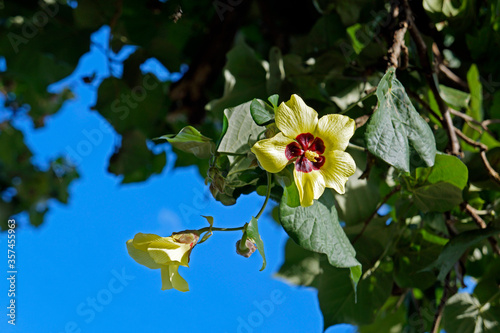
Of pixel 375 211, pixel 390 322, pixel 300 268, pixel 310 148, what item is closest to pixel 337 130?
pixel 310 148

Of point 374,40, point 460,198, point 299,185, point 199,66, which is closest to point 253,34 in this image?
point 199,66

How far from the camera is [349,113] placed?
68 cm

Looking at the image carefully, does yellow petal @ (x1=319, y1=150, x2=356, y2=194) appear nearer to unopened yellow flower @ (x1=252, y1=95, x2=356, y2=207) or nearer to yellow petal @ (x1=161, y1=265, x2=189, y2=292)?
unopened yellow flower @ (x1=252, y1=95, x2=356, y2=207)

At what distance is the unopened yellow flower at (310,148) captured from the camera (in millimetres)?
396

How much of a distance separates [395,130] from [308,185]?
0.35 feet

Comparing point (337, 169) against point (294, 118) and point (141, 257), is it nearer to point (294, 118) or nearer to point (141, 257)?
point (294, 118)

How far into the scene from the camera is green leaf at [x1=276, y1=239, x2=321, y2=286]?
734 mm

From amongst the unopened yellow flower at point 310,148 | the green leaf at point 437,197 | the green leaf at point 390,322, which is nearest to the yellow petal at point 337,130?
the unopened yellow flower at point 310,148

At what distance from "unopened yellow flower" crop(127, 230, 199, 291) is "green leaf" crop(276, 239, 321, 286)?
33 centimetres

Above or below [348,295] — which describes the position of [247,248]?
above

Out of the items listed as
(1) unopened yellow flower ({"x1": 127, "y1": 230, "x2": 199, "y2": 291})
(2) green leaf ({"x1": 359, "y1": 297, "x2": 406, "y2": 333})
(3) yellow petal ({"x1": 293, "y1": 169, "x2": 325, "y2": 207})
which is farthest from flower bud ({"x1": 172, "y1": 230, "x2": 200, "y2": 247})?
(2) green leaf ({"x1": 359, "y1": 297, "x2": 406, "y2": 333})

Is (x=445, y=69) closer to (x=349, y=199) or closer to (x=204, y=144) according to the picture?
(x=349, y=199)

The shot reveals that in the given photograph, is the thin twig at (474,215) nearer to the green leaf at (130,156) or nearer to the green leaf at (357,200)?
the green leaf at (357,200)

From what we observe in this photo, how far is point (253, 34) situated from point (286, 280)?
667 millimetres
